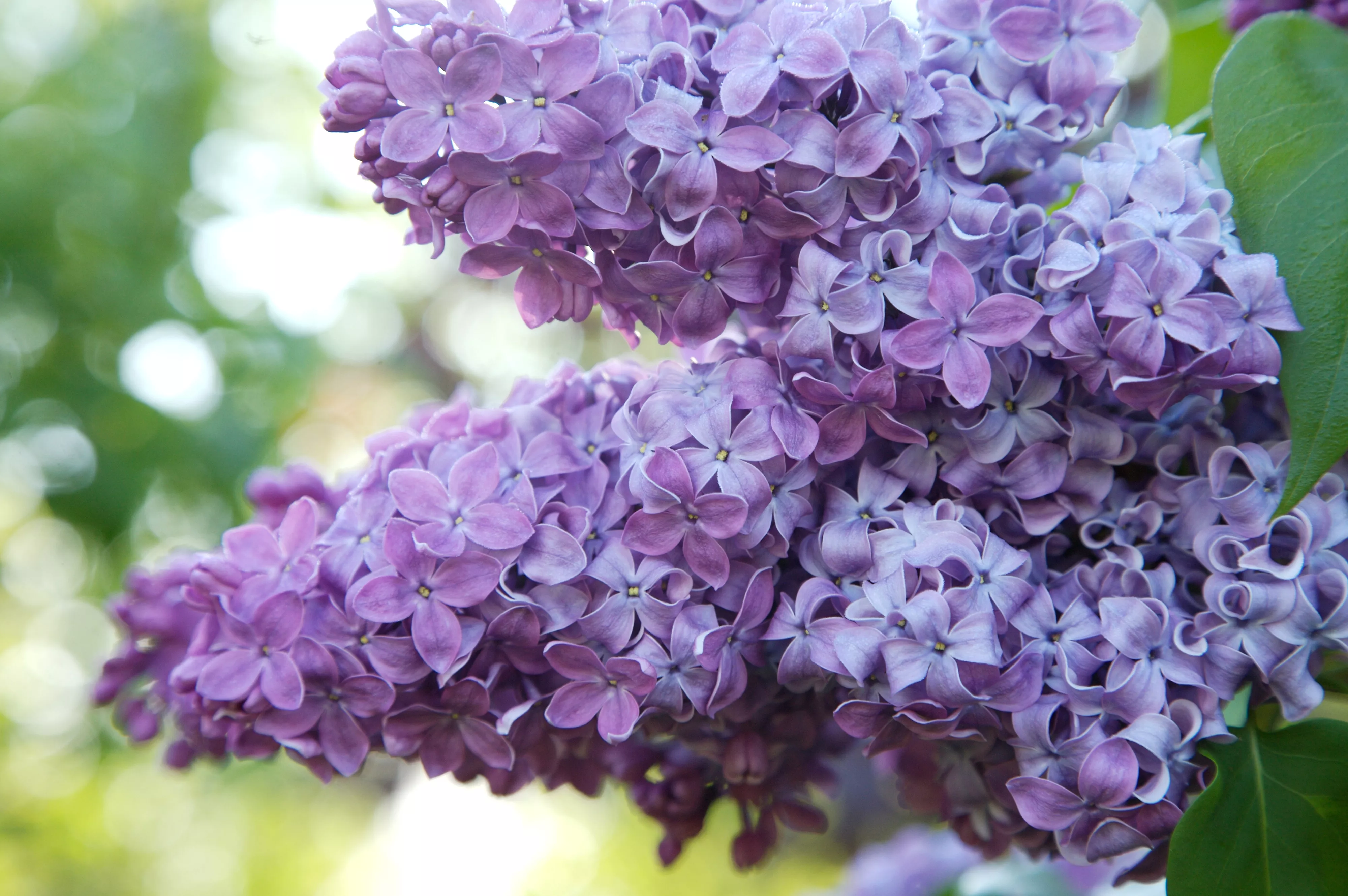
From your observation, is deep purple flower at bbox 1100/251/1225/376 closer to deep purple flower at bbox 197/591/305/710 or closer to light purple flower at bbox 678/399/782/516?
light purple flower at bbox 678/399/782/516

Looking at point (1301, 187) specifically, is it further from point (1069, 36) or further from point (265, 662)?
point (265, 662)

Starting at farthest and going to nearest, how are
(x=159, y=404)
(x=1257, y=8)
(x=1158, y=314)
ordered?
1. (x=159, y=404)
2. (x=1257, y=8)
3. (x=1158, y=314)

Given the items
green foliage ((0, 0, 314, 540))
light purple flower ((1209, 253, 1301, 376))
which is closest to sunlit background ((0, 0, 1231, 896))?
green foliage ((0, 0, 314, 540))

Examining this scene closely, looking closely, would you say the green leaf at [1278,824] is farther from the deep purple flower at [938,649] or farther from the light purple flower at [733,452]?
the light purple flower at [733,452]

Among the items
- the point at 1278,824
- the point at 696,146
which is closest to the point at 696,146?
the point at 696,146

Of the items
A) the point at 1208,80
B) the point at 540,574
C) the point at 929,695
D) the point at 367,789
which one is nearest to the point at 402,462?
the point at 540,574

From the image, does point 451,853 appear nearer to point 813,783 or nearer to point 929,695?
point 813,783

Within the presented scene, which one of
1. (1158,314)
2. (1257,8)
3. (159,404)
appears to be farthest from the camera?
(159,404)
